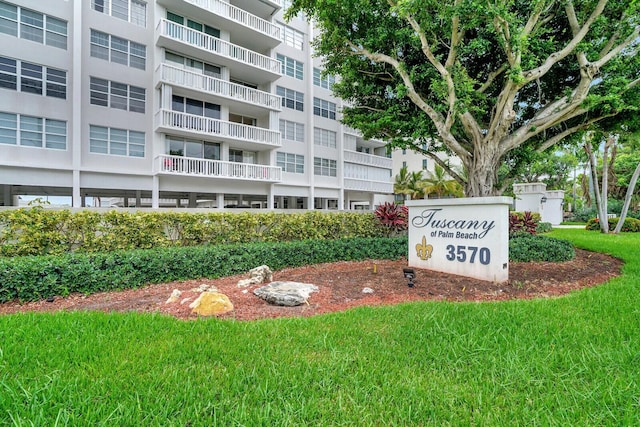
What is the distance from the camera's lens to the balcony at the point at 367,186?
→ 2339 centimetres

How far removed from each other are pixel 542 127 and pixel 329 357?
8.66m

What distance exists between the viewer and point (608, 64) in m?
7.70

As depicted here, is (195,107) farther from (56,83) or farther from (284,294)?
(284,294)

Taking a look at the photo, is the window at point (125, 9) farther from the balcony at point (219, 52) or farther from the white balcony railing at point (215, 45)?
the white balcony railing at point (215, 45)

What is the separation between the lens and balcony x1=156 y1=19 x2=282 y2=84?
15.0 metres

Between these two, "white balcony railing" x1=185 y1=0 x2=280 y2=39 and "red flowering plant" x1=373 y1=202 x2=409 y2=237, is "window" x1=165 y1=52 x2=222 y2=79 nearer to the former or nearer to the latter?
"white balcony railing" x1=185 y1=0 x2=280 y2=39

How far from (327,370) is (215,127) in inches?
646

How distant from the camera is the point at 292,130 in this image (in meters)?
21.0

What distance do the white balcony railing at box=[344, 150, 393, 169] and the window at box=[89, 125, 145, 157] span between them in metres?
13.9

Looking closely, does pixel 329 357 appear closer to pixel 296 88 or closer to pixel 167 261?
pixel 167 261

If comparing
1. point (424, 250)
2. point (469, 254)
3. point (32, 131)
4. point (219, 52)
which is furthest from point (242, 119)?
point (469, 254)

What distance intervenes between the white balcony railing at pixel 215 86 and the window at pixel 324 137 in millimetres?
4110

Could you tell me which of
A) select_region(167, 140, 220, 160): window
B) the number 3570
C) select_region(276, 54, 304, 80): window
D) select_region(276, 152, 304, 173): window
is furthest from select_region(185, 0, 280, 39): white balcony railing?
the number 3570

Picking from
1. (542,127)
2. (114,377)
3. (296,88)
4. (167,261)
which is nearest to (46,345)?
(114,377)
